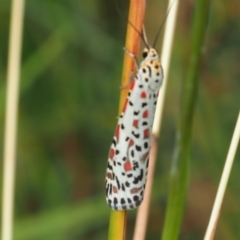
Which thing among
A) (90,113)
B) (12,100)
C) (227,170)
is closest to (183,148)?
(227,170)

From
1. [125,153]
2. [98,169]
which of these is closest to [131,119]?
[125,153]

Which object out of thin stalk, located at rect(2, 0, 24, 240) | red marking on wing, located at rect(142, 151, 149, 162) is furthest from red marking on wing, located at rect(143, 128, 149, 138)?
thin stalk, located at rect(2, 0, 24, 240)

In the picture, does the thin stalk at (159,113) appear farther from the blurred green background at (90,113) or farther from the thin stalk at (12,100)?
the blurred green background at (90,113)

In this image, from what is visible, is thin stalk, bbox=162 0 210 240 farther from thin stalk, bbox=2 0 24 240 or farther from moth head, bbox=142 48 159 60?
thin stalk, bbox=2 0 24 240

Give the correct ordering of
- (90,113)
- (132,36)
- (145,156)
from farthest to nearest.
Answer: (90,113)
(145,156)
(132,36)

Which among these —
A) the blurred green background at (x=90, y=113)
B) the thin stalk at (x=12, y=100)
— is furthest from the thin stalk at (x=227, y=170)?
the blurred green background at (x=90, y=113)

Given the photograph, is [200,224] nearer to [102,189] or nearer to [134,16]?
[102,189]

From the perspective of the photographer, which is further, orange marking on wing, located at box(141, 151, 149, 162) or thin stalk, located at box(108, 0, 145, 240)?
orange marking on wing, located at box(141, 151, 149, 162)

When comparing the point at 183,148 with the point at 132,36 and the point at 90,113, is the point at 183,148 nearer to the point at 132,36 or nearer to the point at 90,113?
the point at 132,36
